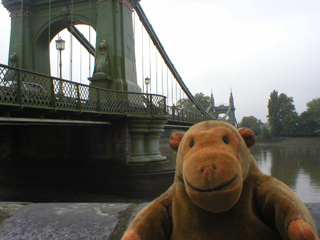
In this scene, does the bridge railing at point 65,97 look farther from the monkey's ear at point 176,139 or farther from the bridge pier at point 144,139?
the monkey's ear at point 176,139

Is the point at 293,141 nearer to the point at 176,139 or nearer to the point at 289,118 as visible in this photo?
the point at 289,118

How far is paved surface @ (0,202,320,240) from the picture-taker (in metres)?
1.39

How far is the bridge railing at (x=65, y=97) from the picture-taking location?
208 inches

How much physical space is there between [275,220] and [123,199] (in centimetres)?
818

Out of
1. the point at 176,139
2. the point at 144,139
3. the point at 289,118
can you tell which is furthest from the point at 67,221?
the point at 289,118

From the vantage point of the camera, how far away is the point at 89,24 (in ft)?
39.2

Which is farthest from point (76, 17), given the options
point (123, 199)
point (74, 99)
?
point (123, 199)

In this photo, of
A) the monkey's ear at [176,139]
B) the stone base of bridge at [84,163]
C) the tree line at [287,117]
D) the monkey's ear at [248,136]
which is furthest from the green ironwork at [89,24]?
the tree line at [287,117]

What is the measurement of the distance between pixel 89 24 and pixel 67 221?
11494mm

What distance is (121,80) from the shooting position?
10.8 metres

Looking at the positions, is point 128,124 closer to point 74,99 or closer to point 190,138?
point 74,99

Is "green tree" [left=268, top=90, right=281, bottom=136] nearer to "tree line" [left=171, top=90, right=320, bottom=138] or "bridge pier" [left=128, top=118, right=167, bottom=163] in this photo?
"tree line" [left=171, top=90, right=320, bottom=138]

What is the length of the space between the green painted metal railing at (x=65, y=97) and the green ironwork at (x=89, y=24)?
1435 mm

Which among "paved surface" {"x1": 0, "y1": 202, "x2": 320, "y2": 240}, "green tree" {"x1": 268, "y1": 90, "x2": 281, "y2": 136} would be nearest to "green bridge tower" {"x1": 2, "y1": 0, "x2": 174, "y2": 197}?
"paved surface" {"x1": 0, "y1": 202, "x2": 320, "y2": 240}
